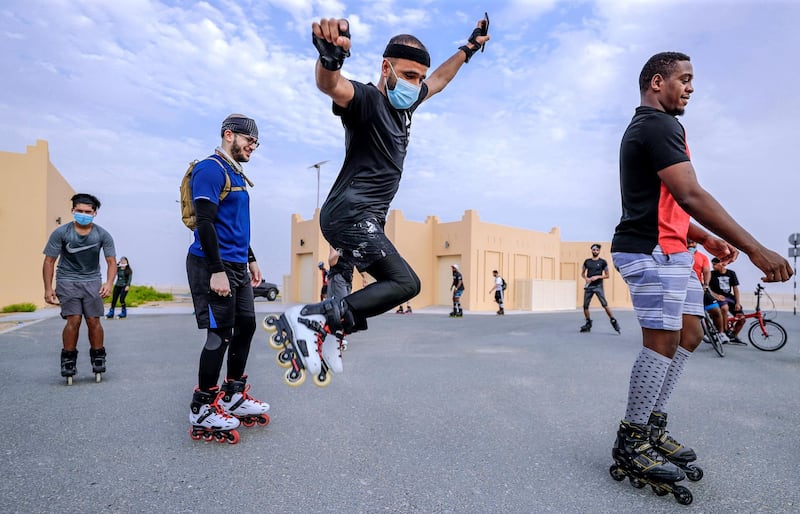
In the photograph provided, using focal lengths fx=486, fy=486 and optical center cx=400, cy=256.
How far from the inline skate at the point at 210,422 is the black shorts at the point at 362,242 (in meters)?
1.48

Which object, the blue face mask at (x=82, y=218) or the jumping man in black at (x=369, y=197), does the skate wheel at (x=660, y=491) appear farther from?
the blue face mask at (x=82, y=218)

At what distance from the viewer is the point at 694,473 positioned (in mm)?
2566

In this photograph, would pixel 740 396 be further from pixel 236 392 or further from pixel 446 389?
pixel 236 392

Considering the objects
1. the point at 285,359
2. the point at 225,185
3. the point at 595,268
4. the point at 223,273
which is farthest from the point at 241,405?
the point at 595,268

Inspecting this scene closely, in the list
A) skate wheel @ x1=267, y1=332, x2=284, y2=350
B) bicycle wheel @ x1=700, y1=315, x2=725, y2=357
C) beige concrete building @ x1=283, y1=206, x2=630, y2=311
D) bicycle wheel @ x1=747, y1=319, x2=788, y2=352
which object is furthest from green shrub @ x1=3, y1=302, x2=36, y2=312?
bicycle wheel @ x1=747, y1=319, x2=788, y2=352

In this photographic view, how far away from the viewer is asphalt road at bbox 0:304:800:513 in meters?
2.29

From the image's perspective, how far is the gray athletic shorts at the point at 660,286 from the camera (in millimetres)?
2551

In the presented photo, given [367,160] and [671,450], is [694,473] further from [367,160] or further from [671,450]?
[367,160]

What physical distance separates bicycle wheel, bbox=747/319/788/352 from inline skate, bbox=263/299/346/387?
9137 millimetres

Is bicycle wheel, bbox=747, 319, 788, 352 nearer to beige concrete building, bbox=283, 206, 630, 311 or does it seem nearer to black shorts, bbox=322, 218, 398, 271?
black shorts, bbox=322, 218, 398, 271

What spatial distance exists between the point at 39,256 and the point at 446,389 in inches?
818

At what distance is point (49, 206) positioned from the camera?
65.7ft

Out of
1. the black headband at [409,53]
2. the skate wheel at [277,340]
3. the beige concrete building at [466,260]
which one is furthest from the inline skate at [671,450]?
the beige concrete building at [466,260]

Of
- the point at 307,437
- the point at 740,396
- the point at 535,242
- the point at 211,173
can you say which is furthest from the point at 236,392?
the point at 535,242
